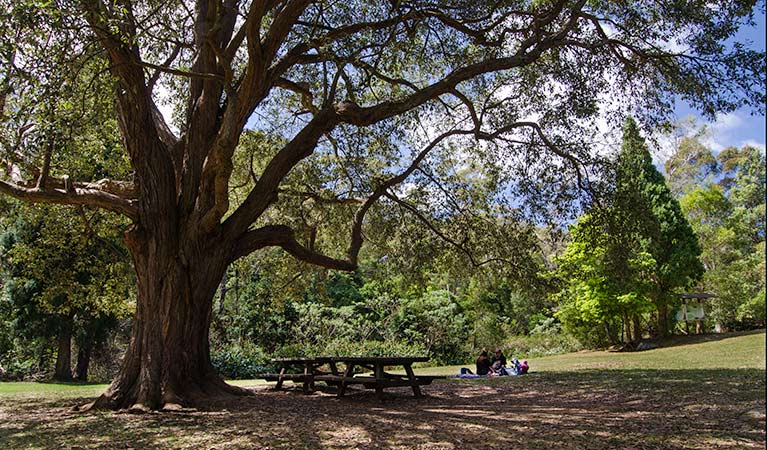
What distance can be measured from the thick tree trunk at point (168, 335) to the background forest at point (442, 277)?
3190mm

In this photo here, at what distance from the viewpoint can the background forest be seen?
11.8m

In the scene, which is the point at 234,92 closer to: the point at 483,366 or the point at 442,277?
the point at 483,366

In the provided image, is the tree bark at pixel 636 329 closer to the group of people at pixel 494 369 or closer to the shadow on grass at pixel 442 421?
the group of people at pixel 494 369

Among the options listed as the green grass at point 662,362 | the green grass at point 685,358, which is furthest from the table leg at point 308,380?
the green grass at point 685,358

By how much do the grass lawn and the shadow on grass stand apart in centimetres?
1

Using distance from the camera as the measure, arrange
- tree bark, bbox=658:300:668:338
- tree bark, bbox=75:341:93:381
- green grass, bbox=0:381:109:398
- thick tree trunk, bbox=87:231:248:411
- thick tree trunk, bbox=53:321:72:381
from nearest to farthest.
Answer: thick tree trunk, bbox=87:231:248:411 → green grass, bbox=0:381:109:398 → thick tree trunk, bbox=53:321:72:381 → tree bark, bbox=75:341:93:381 → tree bark, bbox=658:300:668:338

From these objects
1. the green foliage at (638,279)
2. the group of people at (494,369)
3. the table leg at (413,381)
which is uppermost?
the green foliage at (638,279)

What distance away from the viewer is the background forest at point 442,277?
464 inches

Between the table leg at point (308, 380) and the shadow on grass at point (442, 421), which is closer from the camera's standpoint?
the shadow on grass at point (442, 421)

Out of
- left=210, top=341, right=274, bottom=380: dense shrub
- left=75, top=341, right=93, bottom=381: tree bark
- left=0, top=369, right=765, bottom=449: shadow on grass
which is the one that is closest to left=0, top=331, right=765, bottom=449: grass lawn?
left=0, top=369, right=765, bottom=449: shadow on grass

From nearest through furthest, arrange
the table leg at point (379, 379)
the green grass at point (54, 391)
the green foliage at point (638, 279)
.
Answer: the table leg at point (379, 379)
the green grass at point (54, 391)
the green foliage at point (638, 279)

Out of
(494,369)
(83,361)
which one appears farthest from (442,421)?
(83,361)

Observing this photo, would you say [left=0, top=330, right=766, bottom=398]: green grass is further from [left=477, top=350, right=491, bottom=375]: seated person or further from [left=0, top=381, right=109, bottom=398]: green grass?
[left=477, top=350, right=491, bottom=375]: seated person

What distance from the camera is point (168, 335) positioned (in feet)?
26.4
